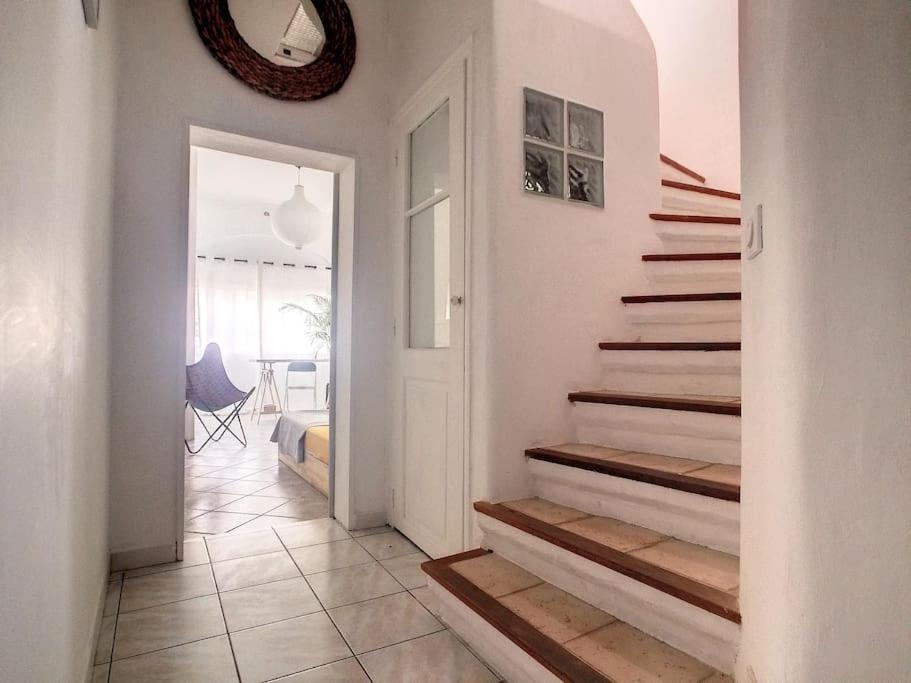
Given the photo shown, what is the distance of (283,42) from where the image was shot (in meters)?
2.79

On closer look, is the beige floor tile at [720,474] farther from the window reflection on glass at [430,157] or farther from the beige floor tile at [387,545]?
the window reflection on glass at [430,157]

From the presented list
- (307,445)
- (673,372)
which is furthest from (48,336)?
(307,445)

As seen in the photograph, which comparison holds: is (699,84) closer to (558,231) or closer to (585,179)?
(585,179)

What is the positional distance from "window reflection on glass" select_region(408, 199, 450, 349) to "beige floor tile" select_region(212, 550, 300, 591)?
1263 mm

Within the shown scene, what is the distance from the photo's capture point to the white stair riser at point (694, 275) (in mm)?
2650

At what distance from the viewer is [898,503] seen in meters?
0.62

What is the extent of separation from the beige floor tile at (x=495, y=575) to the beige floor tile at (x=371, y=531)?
1.01m

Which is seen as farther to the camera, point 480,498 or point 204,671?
point 480,498

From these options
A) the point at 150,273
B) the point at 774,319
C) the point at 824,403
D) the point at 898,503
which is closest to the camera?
the point at 898,503

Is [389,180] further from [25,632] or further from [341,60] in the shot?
[25,632]

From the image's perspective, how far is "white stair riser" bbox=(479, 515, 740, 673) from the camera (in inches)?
48.3

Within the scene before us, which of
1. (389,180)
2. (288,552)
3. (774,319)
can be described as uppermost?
(389,180)

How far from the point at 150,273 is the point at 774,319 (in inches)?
100

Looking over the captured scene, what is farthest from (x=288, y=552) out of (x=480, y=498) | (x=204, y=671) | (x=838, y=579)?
(x=838, y=579)
